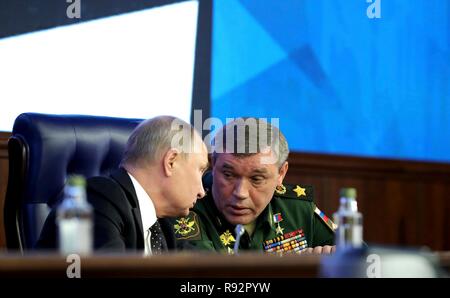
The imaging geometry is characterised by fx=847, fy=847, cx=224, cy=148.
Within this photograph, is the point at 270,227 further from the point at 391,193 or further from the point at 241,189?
the point at 391,193

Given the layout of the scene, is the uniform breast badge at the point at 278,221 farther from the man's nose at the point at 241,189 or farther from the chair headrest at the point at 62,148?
the chair headrest at the point at 62,148

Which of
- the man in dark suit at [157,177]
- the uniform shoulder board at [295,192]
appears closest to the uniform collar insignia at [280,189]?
the uniform shoulder board at [295,192]

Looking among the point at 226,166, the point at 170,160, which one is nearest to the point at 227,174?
the point at 226,166

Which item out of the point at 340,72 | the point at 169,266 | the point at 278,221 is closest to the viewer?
the point at 169,266

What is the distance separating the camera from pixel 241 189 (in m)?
2.89

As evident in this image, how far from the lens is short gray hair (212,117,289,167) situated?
2.86 m

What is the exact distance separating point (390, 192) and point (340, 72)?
0.71 m

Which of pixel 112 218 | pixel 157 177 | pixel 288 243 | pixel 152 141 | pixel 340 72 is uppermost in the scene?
pixel 340 72

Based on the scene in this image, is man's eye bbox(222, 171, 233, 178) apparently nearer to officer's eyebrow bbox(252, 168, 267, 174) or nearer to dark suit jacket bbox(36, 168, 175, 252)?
officer's eyebrow bbox(252, 168, 267, 174)

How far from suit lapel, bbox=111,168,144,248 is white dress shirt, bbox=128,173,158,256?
0.04 metres

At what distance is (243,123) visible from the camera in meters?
2.86
